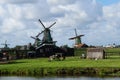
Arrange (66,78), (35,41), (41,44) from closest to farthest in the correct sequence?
(66,78)
(41,44)
(35,41)

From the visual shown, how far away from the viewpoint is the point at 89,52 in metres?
93.5

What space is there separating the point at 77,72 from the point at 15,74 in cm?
971

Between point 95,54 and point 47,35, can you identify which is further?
point 47,35

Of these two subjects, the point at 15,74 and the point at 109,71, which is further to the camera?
the point at 15,74

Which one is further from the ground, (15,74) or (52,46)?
(52,46)

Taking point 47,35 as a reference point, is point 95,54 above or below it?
below

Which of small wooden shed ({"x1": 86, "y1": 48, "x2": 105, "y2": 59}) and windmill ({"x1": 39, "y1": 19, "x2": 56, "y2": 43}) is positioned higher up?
windmill ({"x1": 39, "y1": 19, "x2": 56, "y2": 43})

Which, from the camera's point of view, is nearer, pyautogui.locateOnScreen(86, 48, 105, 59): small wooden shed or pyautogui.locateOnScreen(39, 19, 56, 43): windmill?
pyautogui.locateOnScreen(86, 48, 105, 59): small wooden shed

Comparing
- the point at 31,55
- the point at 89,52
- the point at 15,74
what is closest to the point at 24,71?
the point at 15,74

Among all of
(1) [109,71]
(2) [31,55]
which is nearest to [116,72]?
(1) [109,71]

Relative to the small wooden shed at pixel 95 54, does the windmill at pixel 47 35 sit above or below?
above

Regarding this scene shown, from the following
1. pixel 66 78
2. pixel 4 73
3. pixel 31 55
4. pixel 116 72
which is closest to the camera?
pixel 66 78

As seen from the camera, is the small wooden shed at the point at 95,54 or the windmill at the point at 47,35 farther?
the windmill at the point at 47,35

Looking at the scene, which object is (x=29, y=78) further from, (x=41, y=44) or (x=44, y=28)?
(x=44, y=28)
